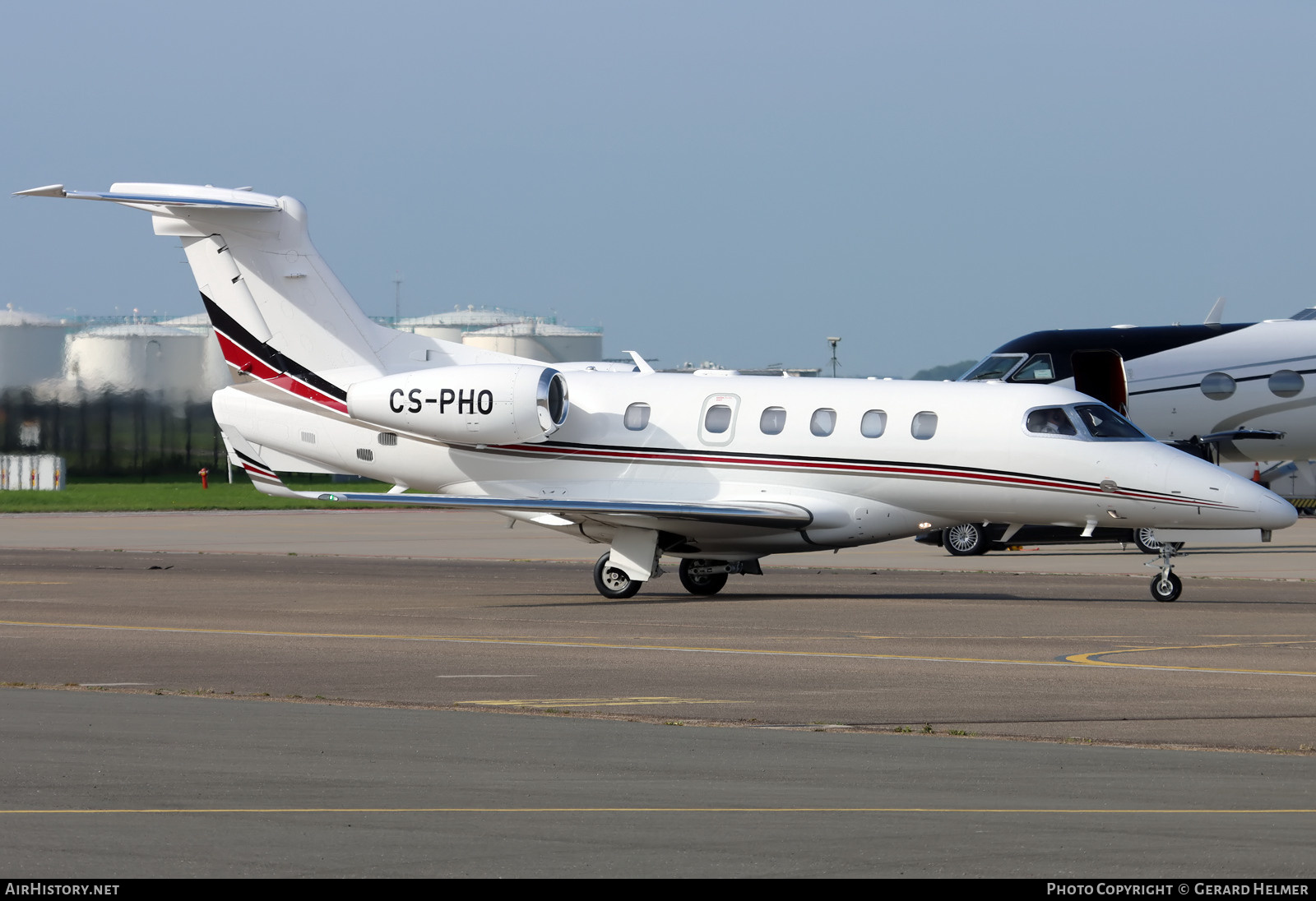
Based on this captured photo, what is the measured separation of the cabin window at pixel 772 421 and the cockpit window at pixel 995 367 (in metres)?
12.0

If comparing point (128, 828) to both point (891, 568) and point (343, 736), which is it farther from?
point (891, 568)

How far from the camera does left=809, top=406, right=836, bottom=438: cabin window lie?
25891 mm

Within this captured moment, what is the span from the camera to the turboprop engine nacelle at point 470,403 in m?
26.4

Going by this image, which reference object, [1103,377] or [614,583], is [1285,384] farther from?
[614,583]

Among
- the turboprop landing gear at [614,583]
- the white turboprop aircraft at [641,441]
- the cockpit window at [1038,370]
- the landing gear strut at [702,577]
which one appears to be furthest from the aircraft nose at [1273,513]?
the cockpit window at [1038,370]

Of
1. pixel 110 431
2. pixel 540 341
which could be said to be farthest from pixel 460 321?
pixel 110 431

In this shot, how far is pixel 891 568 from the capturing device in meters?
34.0

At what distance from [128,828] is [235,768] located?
83.4 inches

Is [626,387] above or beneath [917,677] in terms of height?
above

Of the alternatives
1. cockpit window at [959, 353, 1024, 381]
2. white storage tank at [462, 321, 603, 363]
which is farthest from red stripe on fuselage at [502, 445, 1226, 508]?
white storage tank at [462, 321, 603, 363]

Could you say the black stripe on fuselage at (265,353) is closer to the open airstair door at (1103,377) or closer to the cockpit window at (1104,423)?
the cockpit window at (1104,423)

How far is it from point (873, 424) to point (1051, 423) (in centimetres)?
261

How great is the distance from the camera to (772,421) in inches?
1033
